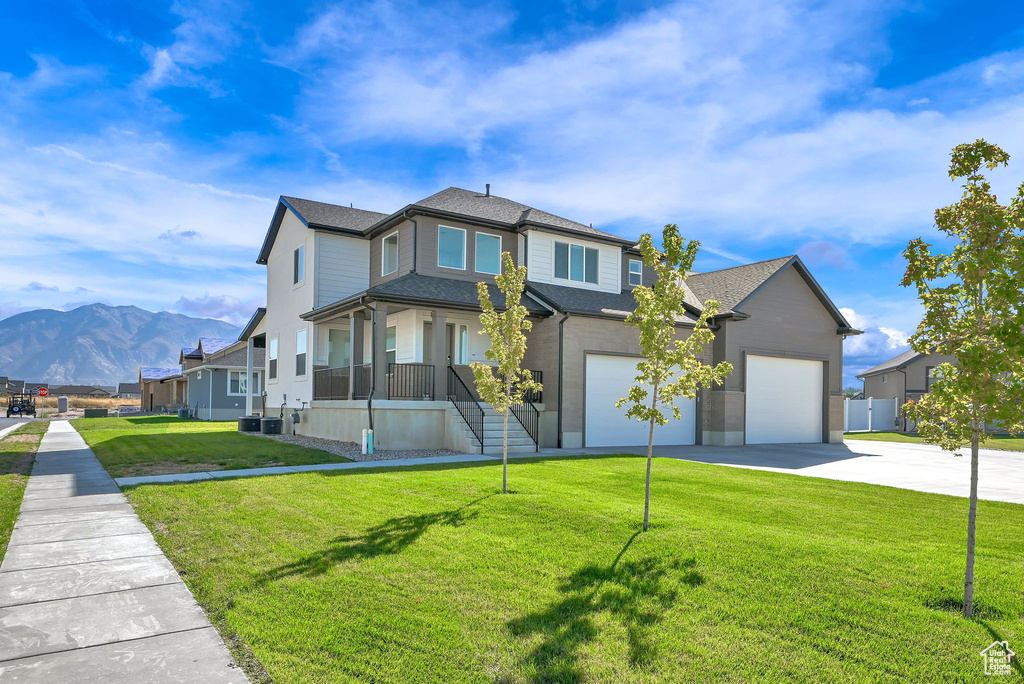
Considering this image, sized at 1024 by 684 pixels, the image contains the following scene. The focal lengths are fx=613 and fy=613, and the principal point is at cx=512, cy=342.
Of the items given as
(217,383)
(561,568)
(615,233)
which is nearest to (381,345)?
(615,233)

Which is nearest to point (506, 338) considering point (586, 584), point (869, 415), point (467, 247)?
point (586, 584)

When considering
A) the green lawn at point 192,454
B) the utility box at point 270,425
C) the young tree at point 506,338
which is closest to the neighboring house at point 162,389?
the utility box at point 270,425

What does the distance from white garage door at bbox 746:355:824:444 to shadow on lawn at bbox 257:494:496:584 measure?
55.0 feet

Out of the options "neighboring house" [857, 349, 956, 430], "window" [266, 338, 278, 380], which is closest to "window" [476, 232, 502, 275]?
"window" [266, 338, 278, 380]

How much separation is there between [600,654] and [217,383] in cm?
3896

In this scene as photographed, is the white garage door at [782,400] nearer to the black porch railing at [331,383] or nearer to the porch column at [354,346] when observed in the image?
the porch column at [354,346]

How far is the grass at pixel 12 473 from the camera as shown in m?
7.97

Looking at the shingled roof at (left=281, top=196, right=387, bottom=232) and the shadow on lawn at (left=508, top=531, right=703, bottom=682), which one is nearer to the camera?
the shadow on lawn at (left=508, top=531, right=703, bottom=682)

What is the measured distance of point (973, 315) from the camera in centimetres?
506

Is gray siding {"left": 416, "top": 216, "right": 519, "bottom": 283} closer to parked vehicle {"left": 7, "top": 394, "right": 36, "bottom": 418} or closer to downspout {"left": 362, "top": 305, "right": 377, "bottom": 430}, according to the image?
downspout {"left": 362, "top": 305, "right": 377, "bottom": 430}

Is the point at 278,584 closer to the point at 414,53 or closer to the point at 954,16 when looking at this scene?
the point at 414,53

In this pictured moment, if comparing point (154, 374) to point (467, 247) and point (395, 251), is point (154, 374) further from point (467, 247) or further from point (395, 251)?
point (467, 247)

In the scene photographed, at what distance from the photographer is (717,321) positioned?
2192 centimetres

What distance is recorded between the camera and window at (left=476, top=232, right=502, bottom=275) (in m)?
20.4
